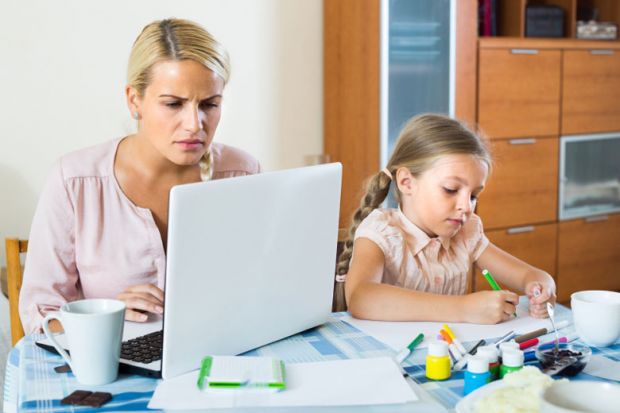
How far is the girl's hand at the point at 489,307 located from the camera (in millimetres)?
1387

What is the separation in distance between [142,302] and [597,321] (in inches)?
29.0

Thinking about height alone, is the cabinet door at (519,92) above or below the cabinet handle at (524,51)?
below

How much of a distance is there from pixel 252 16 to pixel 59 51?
2.45ft

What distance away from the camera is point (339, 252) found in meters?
1.84

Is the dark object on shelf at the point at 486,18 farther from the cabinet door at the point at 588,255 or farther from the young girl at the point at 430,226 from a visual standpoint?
the young girl at the point at 430,226

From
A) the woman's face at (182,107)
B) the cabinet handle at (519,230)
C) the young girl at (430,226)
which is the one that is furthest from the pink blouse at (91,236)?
the cabinet handle at (519,230)

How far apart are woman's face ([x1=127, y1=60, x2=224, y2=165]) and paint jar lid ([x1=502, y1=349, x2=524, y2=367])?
753mm

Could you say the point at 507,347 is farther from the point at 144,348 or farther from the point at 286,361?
the point at 144,348

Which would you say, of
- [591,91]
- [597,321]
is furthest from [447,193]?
[591,91]

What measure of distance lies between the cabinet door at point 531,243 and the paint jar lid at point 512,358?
2273 millimetres

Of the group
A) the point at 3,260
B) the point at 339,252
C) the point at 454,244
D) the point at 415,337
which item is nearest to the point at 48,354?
the point at 415,337

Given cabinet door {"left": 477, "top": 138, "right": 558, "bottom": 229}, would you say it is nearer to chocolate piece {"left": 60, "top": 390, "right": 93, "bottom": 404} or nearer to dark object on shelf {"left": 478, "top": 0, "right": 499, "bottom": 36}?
dark object on shelf {"left": 478, "top": 0, "right": 499, "bottom": 36}

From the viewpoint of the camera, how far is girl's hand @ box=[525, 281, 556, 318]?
4.75 feet

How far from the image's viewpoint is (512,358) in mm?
1071
